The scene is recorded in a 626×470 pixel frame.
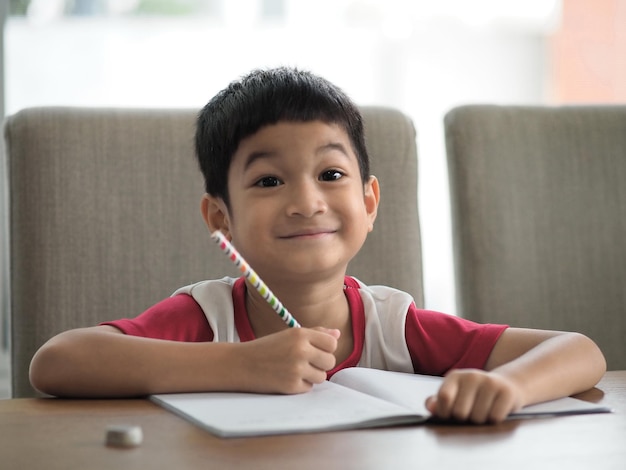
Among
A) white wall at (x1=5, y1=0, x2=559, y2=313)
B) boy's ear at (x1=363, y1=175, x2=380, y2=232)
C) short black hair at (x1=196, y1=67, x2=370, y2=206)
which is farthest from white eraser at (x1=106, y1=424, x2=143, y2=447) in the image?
white wall at (x1=5, y1=0, x2=559, y2=313)

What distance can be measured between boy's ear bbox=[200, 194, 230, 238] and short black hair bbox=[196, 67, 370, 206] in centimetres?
1

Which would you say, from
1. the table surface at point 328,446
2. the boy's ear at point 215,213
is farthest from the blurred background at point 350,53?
the table surface at point 328,446

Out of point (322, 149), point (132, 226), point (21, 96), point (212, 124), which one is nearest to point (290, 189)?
point (322, 149)

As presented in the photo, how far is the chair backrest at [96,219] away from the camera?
1554 millimetres

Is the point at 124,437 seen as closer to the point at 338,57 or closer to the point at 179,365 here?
the point at 179,365

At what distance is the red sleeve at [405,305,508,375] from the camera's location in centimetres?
122

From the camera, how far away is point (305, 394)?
94 cm

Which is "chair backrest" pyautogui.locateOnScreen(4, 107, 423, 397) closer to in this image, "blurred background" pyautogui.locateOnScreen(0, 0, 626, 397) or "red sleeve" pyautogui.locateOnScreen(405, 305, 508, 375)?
"red sleeve" pyautogui.locateOnScreen(405, 305, 508, 375)

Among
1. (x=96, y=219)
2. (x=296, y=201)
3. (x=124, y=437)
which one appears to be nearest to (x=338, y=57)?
(x=96, y=219)

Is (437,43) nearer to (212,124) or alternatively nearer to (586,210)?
(586,210)

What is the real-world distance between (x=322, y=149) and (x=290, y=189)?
8 centimetres

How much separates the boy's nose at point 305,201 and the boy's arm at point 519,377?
0.30 metres

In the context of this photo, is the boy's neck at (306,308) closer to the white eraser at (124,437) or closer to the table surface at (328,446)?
the table surface at (328,446)

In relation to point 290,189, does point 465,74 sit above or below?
above
